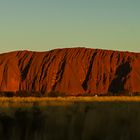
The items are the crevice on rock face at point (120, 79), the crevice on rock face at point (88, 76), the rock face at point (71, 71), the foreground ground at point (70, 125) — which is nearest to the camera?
the foreground ground at point (70, 125)

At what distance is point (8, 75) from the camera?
103 metres

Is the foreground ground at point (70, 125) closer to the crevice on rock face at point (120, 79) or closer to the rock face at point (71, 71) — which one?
the rock face at point (71, 71)

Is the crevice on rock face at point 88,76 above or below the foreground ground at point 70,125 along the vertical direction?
below

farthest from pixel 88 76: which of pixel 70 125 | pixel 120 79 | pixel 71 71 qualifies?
pixel 70 125

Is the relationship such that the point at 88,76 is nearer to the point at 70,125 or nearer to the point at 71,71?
the point at 71,71

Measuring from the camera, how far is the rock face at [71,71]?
99688mm

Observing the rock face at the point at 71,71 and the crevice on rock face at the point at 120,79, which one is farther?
the rock face at the point at 71,71

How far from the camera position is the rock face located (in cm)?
9969

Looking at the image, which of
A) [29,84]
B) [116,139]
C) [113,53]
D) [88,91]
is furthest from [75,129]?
[113,53]

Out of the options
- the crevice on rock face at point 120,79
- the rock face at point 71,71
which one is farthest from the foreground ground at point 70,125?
the crevice on rock face at point 120,79

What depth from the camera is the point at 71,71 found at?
105250 mm

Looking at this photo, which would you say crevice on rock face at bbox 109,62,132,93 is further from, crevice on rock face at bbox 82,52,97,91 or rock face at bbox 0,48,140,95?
crevice on rock face at bbox 82,52,97,91

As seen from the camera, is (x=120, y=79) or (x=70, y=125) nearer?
(x=70, y=125)

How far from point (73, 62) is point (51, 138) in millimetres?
97234
